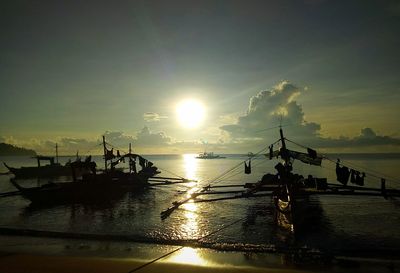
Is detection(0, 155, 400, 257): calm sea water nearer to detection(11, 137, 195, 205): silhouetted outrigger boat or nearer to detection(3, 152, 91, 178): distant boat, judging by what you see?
detection(11, 137, 195, 205): silhouetted outrigger boat

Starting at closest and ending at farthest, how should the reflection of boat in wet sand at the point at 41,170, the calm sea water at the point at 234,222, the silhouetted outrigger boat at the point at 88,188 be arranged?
the calm sea water at the point at 234,222 → the silhouetted outrigger boat at the point at 88,188 → the reflection of boat in wet sand at the point at 41,170

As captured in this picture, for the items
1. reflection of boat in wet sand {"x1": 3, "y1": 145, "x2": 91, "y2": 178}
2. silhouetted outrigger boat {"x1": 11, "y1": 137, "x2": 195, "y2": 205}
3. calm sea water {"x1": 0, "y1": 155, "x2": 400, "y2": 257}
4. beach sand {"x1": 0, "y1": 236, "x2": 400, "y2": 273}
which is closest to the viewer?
beach sand {"x1": 0, "y1": 236, "x2": 400, "y2": 273}

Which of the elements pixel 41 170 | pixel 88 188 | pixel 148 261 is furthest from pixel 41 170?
pixel 148 261

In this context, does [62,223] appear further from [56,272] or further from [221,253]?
[221,253]

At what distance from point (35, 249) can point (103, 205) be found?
19.5 meters

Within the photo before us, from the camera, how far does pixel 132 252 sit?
54.9 ft

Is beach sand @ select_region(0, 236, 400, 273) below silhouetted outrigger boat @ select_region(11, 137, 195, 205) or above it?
below

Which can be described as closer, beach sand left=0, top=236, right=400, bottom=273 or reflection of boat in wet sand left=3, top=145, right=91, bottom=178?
beach sand left=0, top=236, right=400, bottom=273

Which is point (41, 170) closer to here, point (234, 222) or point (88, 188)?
point (88, 188)

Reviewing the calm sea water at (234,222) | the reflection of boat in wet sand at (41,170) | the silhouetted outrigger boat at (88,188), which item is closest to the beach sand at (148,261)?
the calm sea water at (234,222)

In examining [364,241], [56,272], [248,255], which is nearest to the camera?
[56,272]

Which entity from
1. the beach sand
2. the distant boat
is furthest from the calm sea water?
the distant boat

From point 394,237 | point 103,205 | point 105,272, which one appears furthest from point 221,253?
point 103,205

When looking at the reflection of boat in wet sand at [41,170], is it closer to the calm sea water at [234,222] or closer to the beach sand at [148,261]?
the calm sea water at [234,222]
